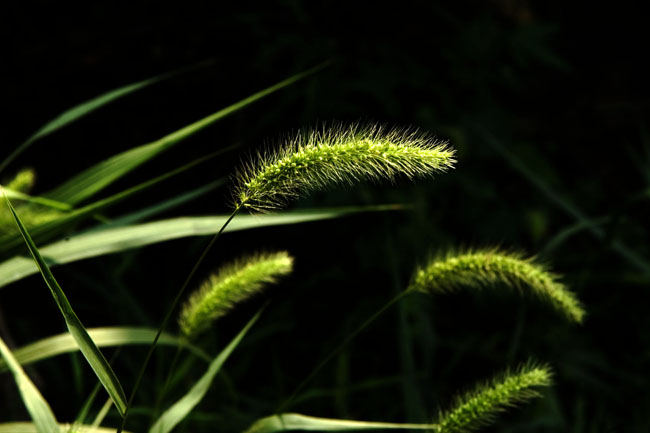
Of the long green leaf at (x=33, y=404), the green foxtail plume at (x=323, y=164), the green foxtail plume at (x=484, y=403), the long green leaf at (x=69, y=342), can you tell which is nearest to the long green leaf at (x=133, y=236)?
the long green leaf at (x=69, y=342)

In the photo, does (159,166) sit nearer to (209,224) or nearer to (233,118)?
(233,118)

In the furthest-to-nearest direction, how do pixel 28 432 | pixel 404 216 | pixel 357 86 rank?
pixel 404 216, pixel 357 86, pixel 28 432

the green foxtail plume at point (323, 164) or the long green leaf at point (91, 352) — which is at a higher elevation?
the green foxtail plume at point (323, 164)

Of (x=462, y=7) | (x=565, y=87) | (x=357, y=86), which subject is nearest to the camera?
(x=357, y=86)

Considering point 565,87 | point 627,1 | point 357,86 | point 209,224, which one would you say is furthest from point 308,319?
point 627,1

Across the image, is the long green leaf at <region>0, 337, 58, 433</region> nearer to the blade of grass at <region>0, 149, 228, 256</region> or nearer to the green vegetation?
the green vegetation

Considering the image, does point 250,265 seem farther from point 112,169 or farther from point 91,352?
point 91,352

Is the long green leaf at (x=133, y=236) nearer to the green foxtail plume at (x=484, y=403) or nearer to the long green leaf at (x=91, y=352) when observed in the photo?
the long green leaf at (x=91, y=352)

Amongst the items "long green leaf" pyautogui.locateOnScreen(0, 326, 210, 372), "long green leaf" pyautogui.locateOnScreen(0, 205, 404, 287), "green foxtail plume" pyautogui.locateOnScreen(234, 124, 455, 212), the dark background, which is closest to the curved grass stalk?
"green foxtail plume" pyautogui.locateOnScreen(234, 124, 455, 212)

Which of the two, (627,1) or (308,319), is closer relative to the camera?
(308,319)
